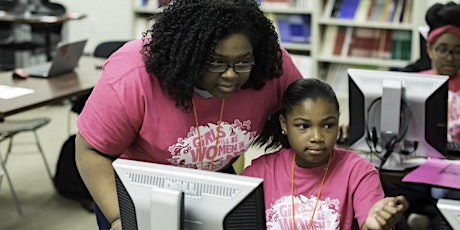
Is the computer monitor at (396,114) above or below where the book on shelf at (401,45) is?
above

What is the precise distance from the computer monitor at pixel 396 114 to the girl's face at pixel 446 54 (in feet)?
1.65

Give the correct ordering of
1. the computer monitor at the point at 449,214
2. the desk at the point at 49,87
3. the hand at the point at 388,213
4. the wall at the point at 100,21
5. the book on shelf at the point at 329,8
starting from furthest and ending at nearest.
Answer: the wall at the point at 100,21 < the book on shelf at the point at 329,8 < the desk at the point at 49,87 < the hand at the point at 388,213 < the computer monitor at the point at 449,214

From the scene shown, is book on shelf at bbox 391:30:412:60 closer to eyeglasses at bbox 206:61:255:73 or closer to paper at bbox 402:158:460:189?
paper at bbox 402:158:460:189

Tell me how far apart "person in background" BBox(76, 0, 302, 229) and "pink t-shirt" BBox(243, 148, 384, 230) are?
0.57ft

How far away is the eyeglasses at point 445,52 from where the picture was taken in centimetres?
279

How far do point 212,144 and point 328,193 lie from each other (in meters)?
0.36

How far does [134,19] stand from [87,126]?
Answer: 180 inches

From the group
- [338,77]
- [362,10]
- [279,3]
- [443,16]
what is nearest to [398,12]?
[362,10]

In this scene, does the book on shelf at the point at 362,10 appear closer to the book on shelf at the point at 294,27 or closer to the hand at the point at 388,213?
the book on shelf at the point at 294,27

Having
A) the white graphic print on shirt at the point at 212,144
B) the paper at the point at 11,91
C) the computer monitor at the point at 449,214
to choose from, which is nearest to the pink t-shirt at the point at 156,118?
the white graphic print on shirt at the point at 212,144

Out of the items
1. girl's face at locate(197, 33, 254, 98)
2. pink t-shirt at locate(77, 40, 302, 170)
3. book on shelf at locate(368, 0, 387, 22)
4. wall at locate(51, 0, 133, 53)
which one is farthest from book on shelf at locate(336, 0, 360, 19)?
girl's face at locate(197, 33, 254, 98)

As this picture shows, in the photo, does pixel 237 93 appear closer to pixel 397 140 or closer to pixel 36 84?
pixel 397 140

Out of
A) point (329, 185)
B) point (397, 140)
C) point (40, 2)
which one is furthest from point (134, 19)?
point (329, 185)

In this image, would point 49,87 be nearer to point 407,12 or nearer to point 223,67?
point 223,67
